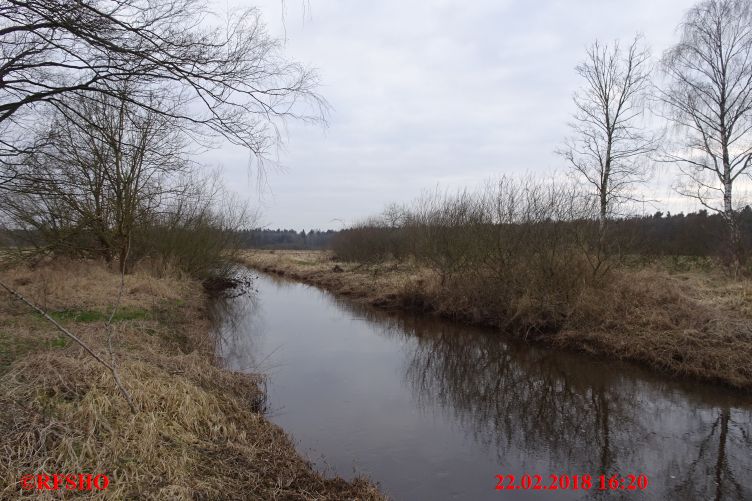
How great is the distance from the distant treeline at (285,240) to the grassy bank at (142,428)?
21351 millimetres

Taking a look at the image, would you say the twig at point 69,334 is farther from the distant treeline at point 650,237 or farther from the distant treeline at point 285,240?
the distant treeline at point 285,240

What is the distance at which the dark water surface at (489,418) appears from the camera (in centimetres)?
539

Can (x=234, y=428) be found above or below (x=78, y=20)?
below

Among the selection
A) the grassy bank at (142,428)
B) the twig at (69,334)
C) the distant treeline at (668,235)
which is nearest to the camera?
the twig at (69,334)

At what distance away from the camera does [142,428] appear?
4.24 metres

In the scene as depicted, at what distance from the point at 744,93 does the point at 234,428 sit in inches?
736

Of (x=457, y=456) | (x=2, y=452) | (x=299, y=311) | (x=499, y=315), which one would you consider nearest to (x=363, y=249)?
(x=299, y=311)

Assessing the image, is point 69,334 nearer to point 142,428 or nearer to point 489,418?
point 142,428

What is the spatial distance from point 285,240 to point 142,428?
8767 centimetres

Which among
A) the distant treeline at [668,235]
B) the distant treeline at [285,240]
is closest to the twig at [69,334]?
the distant treeline at [668,235]

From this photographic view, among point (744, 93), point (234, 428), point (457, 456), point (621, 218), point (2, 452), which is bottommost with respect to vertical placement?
point (457, 456)

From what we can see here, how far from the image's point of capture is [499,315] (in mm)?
13773

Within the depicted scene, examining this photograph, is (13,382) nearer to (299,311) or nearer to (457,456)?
(457,456)

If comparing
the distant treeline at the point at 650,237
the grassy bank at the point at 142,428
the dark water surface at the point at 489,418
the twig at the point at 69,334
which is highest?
the distant treeline at the point at 650,237
